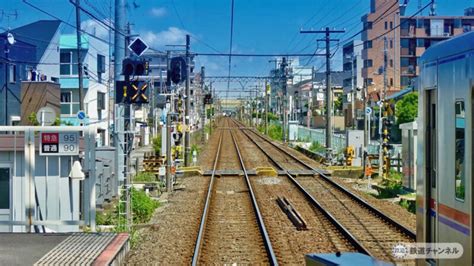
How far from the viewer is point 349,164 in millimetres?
25672

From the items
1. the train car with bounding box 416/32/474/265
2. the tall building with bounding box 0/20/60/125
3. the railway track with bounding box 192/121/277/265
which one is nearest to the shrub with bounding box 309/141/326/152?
the tall building with bounding box 0/20/60/125

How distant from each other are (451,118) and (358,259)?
157cm

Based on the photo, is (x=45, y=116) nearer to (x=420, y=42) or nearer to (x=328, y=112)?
(x=328, y=112)

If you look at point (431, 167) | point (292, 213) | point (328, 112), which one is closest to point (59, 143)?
point (431, 167)

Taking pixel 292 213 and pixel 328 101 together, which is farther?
pixel 328 101

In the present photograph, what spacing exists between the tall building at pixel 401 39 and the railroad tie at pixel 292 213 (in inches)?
1635

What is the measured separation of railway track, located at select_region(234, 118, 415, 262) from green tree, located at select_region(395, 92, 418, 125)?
2165 cm

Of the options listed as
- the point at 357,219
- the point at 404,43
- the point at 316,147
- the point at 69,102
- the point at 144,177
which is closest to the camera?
the point at 357,219

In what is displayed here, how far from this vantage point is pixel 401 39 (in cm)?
6038

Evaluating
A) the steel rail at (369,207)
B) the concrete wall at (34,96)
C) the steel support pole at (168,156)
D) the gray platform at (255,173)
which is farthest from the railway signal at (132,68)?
the concrete wall at (34,96)

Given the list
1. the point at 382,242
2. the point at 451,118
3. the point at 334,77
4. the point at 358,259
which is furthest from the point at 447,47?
the point at 334,77

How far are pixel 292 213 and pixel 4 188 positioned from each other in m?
6.41

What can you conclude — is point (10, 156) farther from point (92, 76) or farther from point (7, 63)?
point (92, 76)

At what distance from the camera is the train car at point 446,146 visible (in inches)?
195
